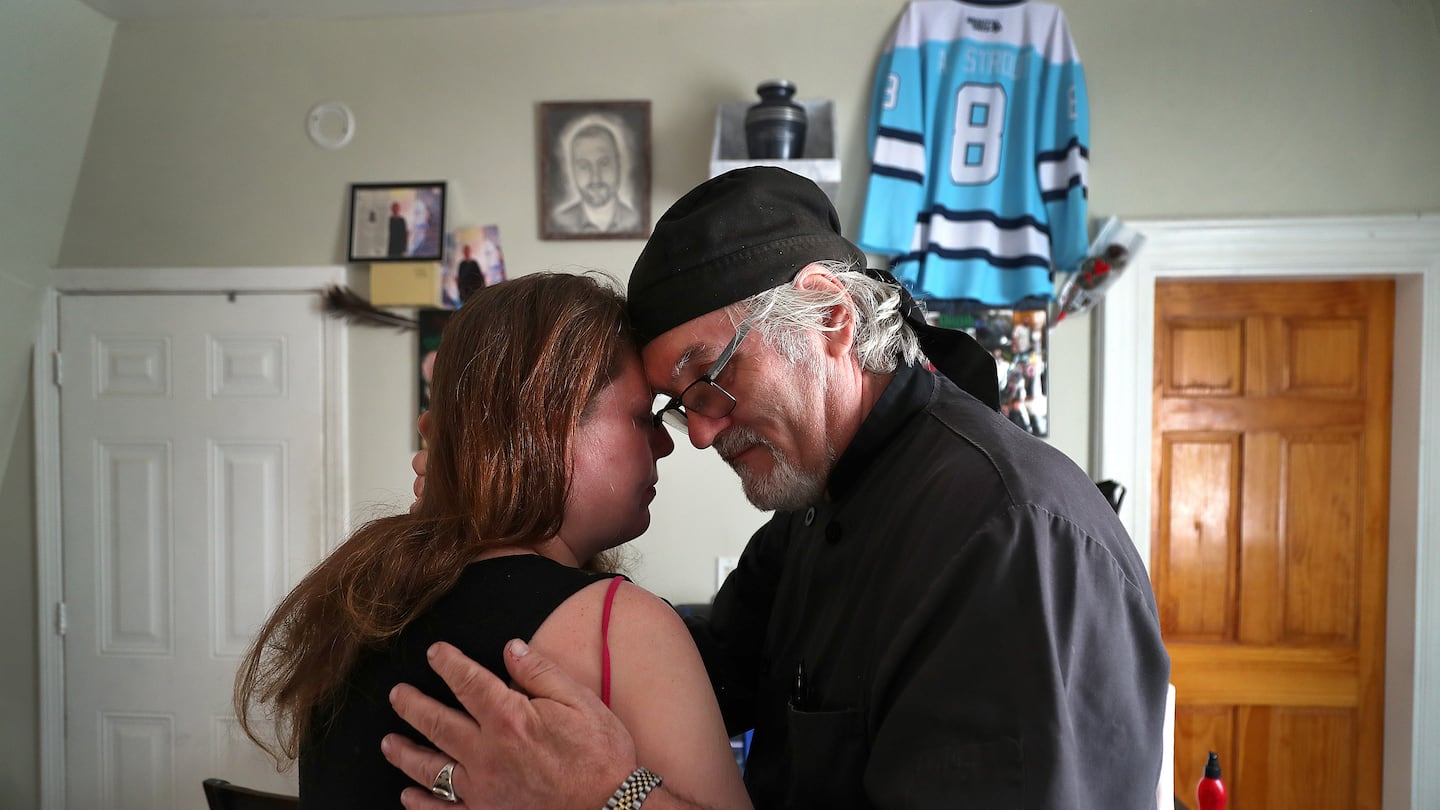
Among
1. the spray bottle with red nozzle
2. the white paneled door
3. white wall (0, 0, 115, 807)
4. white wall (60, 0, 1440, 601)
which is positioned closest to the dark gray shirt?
the spray bottle with red nozzle

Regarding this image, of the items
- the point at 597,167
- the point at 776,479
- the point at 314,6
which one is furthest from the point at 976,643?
the point at 314,6

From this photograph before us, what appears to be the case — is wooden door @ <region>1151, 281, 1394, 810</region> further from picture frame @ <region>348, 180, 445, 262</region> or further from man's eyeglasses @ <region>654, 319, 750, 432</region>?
picture frame @ <region>348, 180, 445, 262</region>

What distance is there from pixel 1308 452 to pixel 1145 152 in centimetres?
113

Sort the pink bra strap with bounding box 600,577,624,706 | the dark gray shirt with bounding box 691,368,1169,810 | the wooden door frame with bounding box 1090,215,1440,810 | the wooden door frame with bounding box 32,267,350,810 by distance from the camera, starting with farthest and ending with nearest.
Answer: the wooden door frame with bounding box 32,267,350,810 < the wooden door frame with bounding box 1090,215,1440,810 < the pink bra strap with bounding box 600,577,624,706 < the dark gray shirt with bounding box 691,368,1169,810

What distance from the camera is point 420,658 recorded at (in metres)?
0.87

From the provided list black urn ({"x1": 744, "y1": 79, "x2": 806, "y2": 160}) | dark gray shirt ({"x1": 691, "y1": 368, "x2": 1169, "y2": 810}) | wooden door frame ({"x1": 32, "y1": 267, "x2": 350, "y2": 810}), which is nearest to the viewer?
dark gray shirt ({"x1": 691, "y1": 368, "x2": 1169, "y2": 810})

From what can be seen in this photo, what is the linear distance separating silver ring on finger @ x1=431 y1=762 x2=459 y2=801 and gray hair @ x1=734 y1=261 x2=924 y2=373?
596 mm

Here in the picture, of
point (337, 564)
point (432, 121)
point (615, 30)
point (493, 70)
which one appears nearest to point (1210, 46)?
point (615, 30)

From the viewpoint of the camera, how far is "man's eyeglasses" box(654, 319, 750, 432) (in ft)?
3.65

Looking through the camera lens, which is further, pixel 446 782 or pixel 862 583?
pixel 862 583

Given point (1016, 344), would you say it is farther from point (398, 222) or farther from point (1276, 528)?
point (398, 222)

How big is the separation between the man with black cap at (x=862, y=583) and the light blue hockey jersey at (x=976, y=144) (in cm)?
155

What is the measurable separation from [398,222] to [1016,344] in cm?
206

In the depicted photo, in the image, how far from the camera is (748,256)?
110 centimetres
